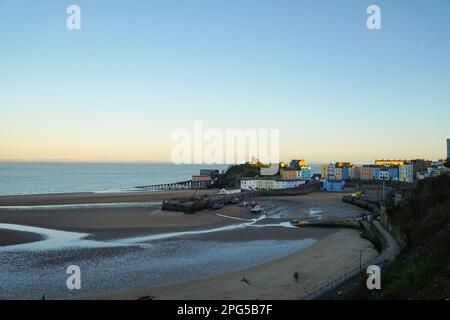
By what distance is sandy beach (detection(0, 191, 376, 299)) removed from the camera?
18625mm

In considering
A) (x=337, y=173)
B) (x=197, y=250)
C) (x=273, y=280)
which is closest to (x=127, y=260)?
(x=197, y=250)

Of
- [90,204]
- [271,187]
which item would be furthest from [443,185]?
[271,187]

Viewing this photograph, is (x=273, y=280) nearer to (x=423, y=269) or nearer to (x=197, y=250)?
(x=423, y=269)

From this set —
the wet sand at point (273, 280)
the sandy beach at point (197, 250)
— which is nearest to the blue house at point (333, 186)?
the sandy beach at point (197, 250)

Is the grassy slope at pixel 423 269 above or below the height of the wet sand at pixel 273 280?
above

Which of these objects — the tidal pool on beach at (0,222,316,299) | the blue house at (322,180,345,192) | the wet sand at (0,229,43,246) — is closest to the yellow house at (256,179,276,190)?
the blue house at (322,180,345,192)

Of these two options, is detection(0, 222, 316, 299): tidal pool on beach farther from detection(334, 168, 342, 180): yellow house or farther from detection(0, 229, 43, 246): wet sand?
detection(334, 168, 342, 180): yellow house

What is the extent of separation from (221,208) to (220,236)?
20.3 metres

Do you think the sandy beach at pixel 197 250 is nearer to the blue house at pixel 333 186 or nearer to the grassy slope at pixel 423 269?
the grassy slope at pixel 423 269

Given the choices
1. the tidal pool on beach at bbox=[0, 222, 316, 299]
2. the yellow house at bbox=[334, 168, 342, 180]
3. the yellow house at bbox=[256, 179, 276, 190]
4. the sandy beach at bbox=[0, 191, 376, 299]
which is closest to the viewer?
the sandy beach at bbox=[0, 191, 376, 299]

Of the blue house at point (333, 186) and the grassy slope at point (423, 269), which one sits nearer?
the grassy slope at point (423, 269)

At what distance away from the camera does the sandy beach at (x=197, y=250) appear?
61.1ft

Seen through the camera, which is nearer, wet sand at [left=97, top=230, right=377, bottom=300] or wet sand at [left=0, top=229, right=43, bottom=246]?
wet sand at [left=97, top=230, right=377, bottom=300]

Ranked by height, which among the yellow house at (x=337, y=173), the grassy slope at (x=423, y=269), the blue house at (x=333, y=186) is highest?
the grassy slope at (x=423, y=269)
